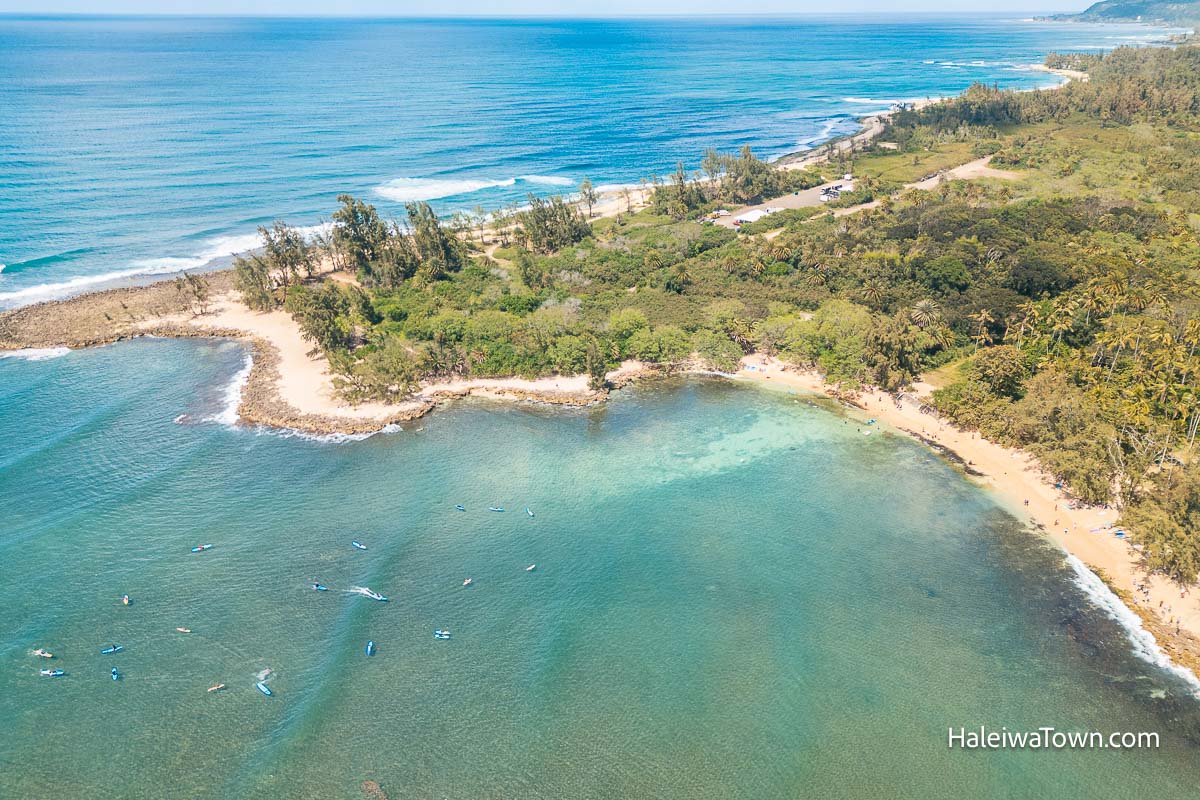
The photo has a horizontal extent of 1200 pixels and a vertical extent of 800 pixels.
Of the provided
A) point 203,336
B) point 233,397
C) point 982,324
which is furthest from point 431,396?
point 982,324

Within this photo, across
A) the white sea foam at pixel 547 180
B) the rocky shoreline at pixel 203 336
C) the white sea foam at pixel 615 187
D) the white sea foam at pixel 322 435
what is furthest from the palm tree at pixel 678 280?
the white sea foam at pixel 547 180

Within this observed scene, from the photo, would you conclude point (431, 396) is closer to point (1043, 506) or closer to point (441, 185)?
point (1043, 506)

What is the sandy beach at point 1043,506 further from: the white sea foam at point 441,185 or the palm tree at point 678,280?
the white sea foam at point 441,185

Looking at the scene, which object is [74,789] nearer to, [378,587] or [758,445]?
[378,587]

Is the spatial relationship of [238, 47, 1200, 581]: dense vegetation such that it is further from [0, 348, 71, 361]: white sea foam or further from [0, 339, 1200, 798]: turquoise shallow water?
[0, 348, 71, 361]: white sea foam

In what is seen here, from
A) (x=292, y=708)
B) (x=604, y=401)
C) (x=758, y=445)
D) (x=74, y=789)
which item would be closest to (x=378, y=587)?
(x=292, y=708)

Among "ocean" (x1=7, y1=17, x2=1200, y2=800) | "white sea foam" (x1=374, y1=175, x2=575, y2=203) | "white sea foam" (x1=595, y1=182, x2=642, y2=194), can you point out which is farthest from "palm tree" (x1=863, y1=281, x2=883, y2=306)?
"white sea foam" (x1=374, y1=175, x2=575, y2=203)
